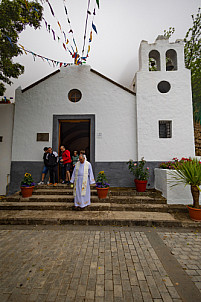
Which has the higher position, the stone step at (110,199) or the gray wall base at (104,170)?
the gray wall base at (104,170)

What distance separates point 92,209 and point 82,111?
4.58m

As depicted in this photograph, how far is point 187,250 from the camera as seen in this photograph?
3.21 meters

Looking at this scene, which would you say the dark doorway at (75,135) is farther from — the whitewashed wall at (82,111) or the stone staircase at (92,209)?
the stone staircase at (92,209)

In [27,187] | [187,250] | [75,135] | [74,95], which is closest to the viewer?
[187,250]

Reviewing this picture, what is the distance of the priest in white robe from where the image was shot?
514 centimetres

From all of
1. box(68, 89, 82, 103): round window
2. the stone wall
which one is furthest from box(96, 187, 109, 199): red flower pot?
the stone wall

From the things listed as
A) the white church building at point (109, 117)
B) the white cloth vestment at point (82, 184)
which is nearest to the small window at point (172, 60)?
the white church building at point (109, 117)

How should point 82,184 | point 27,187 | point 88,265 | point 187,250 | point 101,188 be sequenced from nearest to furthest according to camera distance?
point 88,265, point 187,250, point 82,184, point 101,188, point 27,187

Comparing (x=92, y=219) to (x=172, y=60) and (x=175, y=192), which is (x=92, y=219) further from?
(x=172, y=60)

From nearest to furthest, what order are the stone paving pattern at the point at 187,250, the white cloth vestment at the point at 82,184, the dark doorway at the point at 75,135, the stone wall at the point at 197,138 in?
the stone paving pattern at the point at 187,250, the white cloth vestment at the point at 82,184, the stone wall at the point at 197,138, the dark doorway at the point at 75,135

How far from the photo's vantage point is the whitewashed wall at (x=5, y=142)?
750cm

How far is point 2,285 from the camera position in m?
2.24

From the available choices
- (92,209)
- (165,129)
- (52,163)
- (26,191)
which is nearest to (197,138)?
(165,129)

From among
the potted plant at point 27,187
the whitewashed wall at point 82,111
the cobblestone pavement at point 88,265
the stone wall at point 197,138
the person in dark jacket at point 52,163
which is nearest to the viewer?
the cobblestone pavement at point 88,265
